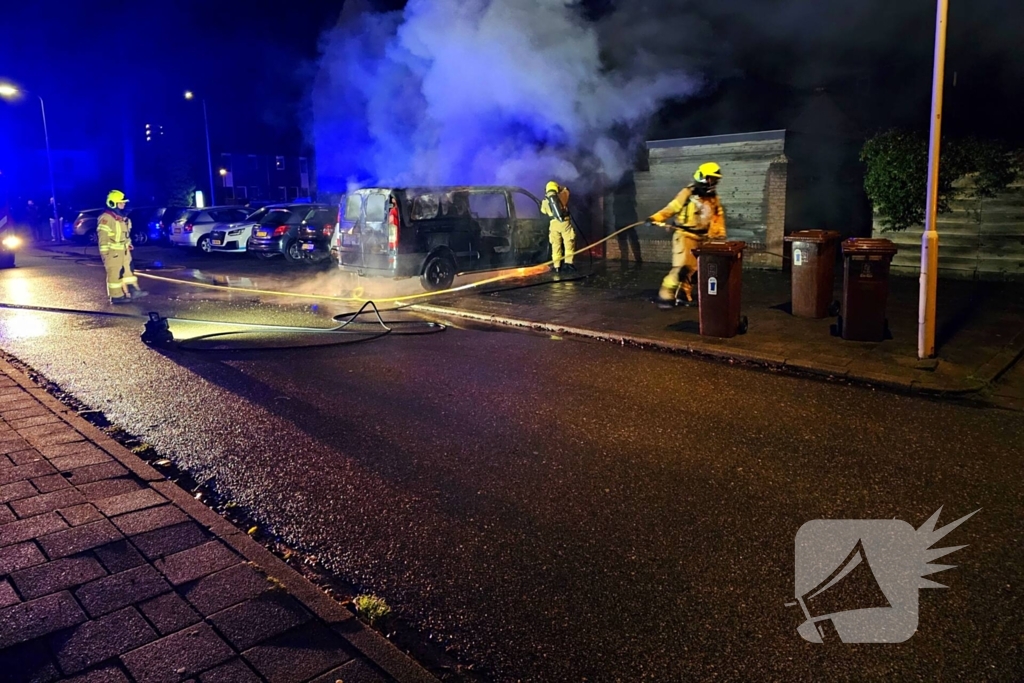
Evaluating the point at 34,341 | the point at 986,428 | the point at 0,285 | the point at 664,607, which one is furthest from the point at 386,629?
the point at 0,285

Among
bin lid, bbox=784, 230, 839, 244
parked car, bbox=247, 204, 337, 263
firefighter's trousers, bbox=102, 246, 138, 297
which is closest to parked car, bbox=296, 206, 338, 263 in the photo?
parked car, bbox=247, 204, 337, 263

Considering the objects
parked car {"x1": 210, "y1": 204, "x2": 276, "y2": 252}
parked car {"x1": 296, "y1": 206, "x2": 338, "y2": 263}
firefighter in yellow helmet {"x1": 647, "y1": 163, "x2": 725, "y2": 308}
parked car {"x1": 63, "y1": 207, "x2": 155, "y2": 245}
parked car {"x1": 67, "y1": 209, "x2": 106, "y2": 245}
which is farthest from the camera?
parked car {"x1": 67, "y1": 209, "x2": 106, "y2": 245}

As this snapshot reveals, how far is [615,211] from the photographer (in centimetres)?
1564

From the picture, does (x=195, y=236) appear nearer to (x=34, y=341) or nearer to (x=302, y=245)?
(x=302, y=245)

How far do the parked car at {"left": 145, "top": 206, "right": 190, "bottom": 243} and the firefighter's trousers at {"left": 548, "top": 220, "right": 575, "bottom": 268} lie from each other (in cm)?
1499

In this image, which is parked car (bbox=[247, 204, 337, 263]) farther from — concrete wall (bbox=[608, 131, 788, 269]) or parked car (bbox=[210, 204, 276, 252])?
concrete wall (bbox=[608, 131, 788, 269])

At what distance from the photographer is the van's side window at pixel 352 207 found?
11633 millimetres

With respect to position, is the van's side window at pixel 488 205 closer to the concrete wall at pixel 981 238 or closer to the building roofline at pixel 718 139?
the building roofline at pixel 718 139

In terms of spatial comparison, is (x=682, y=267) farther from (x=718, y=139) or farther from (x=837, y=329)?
(x=718, y=139)

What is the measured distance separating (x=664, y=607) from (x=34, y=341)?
8.51 m

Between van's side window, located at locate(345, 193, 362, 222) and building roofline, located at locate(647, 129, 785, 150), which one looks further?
building roofline, located at locate(647, 129, 785, 150)

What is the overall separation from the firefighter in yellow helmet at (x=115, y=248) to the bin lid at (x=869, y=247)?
10214mm

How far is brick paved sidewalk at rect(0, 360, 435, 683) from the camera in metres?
2.63

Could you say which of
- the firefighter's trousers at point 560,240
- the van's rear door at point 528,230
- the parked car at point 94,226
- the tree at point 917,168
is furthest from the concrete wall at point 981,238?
the parked car at point 94,226
